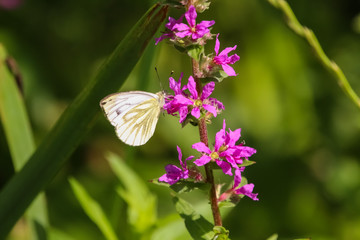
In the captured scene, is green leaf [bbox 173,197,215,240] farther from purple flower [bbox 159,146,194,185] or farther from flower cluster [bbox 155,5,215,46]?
flower cluster [bbox 155,5,215,46]

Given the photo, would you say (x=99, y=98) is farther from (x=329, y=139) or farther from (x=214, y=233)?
(x=329, y=139)

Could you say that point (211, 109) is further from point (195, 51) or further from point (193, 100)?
point (195, 51)

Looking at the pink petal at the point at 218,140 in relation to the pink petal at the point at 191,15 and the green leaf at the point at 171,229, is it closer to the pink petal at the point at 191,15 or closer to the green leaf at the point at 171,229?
the pink petal at the point at 191,15

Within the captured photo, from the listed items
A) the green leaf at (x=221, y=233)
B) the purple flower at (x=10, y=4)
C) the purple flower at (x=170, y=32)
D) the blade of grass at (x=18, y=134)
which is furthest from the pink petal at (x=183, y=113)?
the purple flower at (x=10, y=4)

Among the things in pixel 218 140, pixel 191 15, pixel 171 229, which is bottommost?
pixel 171 229

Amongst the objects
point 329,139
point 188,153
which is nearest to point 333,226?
point 329,139

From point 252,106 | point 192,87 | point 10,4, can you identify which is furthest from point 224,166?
point 10,4
